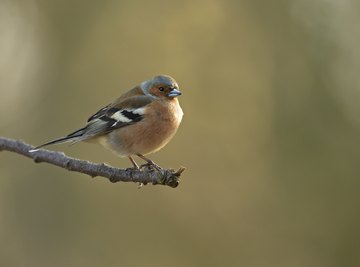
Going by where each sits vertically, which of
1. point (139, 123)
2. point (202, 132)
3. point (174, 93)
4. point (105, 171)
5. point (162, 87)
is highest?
point (202, 132)

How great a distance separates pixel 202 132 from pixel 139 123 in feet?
15.6

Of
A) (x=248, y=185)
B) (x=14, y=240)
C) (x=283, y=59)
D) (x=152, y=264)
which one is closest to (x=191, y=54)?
(x=283, y=59)

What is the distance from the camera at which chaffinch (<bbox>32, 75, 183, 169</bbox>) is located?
5.63m

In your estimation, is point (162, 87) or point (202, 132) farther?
point (202, 132)

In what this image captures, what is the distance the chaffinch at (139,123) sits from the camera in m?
5.63

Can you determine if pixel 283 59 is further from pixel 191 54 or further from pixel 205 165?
pixel 205 165

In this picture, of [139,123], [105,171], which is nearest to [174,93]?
[139,123]

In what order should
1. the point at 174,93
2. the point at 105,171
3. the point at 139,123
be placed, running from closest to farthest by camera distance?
the point at 105,171, the point at 139,123, the point at 174,93

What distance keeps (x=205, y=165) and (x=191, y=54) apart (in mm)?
2245

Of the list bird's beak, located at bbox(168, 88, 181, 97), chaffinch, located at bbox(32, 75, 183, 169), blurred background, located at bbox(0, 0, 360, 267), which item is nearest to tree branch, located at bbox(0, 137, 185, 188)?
chaffinch, located at bbox(32, 75, 183, 169)

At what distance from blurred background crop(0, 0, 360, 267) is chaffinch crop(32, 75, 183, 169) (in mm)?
3763

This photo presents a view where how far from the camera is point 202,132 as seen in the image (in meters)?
10.4

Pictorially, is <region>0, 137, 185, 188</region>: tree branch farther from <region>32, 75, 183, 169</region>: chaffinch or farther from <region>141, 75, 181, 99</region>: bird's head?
<region>141, 75, 181, 99</region>: bird's head

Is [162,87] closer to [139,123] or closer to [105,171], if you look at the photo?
[139,123]
